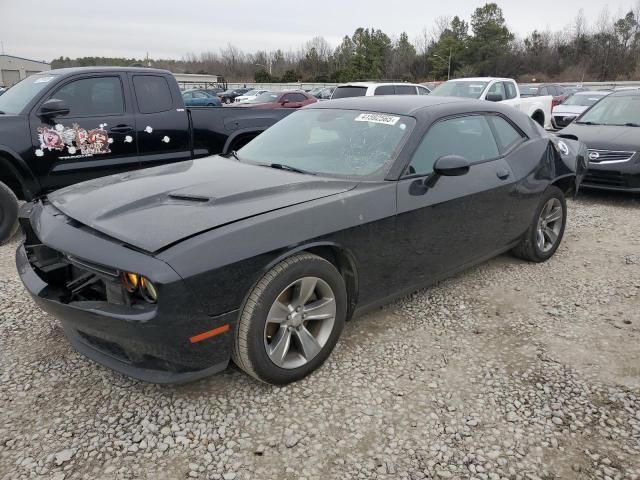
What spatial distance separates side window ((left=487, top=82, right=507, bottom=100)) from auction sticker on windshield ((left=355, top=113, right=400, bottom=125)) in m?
9.07

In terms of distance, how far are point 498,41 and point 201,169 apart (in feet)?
243

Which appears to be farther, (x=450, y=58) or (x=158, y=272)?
(x=450, y=58)

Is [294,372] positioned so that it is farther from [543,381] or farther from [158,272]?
[543,381]

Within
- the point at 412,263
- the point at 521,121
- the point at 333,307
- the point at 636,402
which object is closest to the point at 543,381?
the point at 636,402

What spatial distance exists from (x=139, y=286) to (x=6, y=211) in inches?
145

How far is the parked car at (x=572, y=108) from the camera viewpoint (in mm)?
14445

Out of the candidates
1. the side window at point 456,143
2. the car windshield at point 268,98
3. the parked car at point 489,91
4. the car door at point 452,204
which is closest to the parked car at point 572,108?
the parked car at point 489,91

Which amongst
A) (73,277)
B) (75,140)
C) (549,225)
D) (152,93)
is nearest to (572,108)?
(549,225)

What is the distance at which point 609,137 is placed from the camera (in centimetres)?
695

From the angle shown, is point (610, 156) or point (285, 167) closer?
point (285, 167)

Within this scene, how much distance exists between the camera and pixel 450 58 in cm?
6731

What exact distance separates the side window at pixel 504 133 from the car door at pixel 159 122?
3.85 metres

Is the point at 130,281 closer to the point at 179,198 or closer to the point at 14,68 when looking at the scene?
the point at 179,198

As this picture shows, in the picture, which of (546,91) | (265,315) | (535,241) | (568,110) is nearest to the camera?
(265,315)
